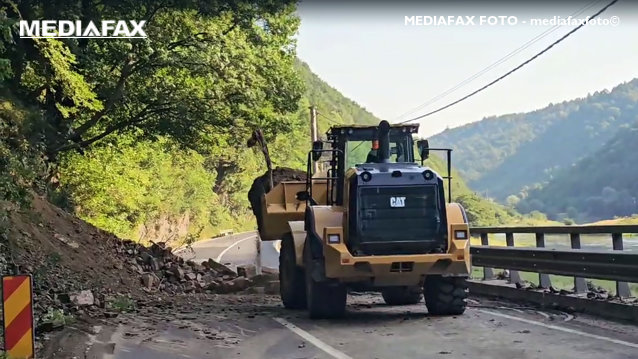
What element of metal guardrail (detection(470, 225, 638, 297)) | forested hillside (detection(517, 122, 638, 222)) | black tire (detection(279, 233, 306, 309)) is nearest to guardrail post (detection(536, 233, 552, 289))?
metal guardrail (detection(470, 225, 638, 297))

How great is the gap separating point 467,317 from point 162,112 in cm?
1232

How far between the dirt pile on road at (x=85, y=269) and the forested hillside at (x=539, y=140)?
1010 inches

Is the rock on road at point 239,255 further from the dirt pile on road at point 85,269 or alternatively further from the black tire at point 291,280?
the black tire at point 291,280

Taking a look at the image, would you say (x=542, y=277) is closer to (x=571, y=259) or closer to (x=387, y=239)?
(x=571, y=259)

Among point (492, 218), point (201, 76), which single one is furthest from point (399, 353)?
point (492, 218)

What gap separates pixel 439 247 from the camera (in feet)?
35.4

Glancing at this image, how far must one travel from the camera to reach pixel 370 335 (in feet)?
30.4

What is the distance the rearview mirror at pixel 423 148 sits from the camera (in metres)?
12.0

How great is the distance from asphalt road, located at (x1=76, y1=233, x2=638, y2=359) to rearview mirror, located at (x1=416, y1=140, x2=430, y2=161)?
2.46m

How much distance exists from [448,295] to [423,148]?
246 cm

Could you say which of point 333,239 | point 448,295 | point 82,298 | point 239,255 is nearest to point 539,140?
point 239,255

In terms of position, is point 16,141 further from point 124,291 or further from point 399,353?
point 399,353

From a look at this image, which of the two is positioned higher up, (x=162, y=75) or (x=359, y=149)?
(x=162, y=75)

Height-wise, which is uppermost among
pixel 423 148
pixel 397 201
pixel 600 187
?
pixel 600 187
